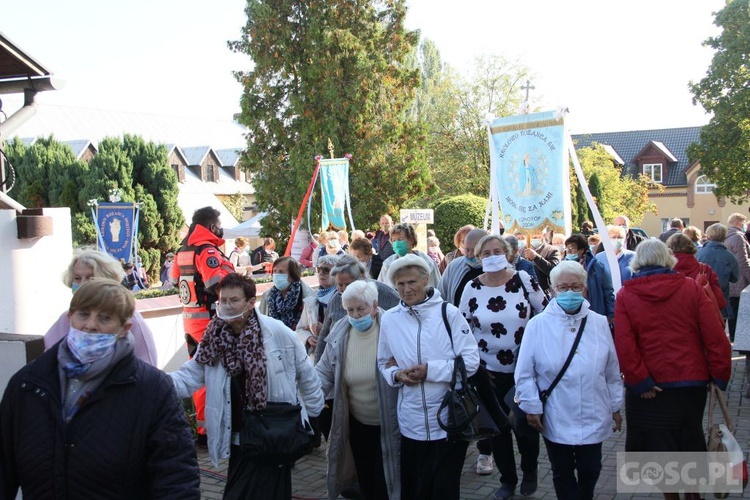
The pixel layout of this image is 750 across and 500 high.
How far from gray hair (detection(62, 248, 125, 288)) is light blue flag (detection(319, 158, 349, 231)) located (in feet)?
38.4

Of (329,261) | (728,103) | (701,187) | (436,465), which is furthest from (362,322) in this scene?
(701,187)

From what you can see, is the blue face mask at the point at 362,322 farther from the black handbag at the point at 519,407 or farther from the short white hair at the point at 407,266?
the black handbag at the point at 519,407

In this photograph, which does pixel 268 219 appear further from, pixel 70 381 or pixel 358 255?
pixel 70 381

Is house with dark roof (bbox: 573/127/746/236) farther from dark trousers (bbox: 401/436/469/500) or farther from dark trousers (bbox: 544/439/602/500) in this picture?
dark trousers (bbox: 401/436/469/500)

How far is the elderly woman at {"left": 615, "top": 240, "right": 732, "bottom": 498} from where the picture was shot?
4844 millimetres

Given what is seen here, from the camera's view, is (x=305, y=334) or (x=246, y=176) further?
(x=246, y=176)

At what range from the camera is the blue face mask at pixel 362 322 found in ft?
16.8

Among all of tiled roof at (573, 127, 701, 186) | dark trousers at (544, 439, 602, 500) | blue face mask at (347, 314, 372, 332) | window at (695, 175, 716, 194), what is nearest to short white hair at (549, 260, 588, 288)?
dark trousers at (544, 439, 602, 500)

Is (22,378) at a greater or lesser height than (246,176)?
lesser

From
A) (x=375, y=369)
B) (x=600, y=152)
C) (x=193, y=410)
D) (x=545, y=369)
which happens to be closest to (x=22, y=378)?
(x=375, y=369)

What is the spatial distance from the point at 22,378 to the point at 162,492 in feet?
2.20

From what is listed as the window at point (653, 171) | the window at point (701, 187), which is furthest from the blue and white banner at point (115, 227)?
the window at point (653, 171)

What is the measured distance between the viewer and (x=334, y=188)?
56.9 feet

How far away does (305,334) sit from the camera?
671cm
